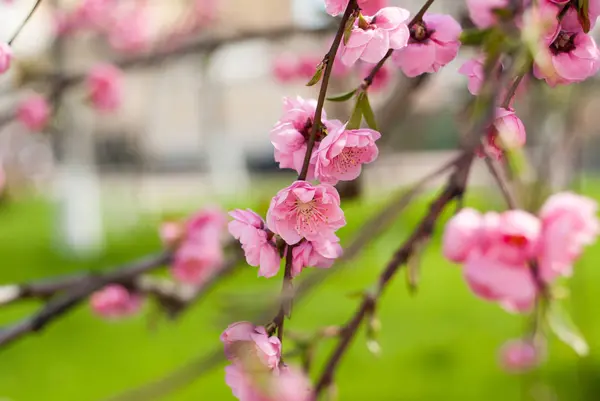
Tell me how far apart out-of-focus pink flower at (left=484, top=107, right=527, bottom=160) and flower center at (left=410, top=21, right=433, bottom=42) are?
0.32ft

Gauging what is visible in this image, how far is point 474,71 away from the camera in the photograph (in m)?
0.53

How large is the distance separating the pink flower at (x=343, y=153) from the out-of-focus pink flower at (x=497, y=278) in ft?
0.86

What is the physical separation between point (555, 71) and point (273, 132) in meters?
0.20

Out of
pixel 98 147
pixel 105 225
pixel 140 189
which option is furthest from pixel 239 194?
pixel 98 147

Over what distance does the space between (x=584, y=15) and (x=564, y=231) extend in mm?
331

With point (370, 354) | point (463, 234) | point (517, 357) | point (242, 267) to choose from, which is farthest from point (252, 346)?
point (370, 354)

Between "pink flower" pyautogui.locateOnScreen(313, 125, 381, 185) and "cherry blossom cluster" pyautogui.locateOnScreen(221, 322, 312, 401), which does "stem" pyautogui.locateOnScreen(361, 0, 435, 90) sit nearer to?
"pink flower" pyautogui.locateOnScreen(313, 125, 381, 185)

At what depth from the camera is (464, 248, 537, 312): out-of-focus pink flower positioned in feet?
2.38

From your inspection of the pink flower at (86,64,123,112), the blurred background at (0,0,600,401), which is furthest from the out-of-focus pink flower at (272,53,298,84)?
the pink flower at (86,64,123,112)

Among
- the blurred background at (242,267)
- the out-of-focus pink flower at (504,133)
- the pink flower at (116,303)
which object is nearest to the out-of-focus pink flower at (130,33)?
the blurred background at (242,267)

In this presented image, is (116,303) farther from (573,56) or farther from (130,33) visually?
(130,33)

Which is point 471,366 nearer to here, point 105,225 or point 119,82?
point 119,82

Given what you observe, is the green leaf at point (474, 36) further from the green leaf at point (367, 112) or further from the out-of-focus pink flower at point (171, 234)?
the out-of-focus pink flower at point (171, 234)

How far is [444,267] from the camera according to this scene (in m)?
5.37
